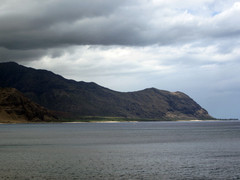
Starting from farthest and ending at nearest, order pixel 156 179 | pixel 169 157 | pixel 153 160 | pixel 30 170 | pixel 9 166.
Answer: pixel 169 157 < pixel 153 160 < pixel 9 166 < pixel 30 170 < pixel 156 179

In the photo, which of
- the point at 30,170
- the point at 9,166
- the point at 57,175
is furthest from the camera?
the point at 9,166

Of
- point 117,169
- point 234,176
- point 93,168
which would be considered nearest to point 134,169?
point 117,169

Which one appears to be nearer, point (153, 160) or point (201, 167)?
point (201, 167)

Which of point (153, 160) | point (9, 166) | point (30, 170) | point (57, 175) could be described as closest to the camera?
point (57, 175)

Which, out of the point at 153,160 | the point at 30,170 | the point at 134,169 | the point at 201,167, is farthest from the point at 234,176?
the point at 30,170

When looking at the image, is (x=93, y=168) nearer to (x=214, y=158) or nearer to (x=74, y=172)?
(x=74, y=172)

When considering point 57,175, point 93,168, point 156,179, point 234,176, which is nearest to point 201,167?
point 234,176

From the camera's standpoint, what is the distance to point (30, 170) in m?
63.6

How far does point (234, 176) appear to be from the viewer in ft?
184

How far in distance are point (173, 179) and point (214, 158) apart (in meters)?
26.5

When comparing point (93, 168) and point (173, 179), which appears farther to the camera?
point (93, 168)

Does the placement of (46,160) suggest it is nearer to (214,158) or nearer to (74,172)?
(74,172)

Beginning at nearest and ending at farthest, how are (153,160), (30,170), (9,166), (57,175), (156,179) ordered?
(156,179), (57,175), (30,170), (9,166), (153,160)

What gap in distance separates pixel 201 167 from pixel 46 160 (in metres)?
33.7
